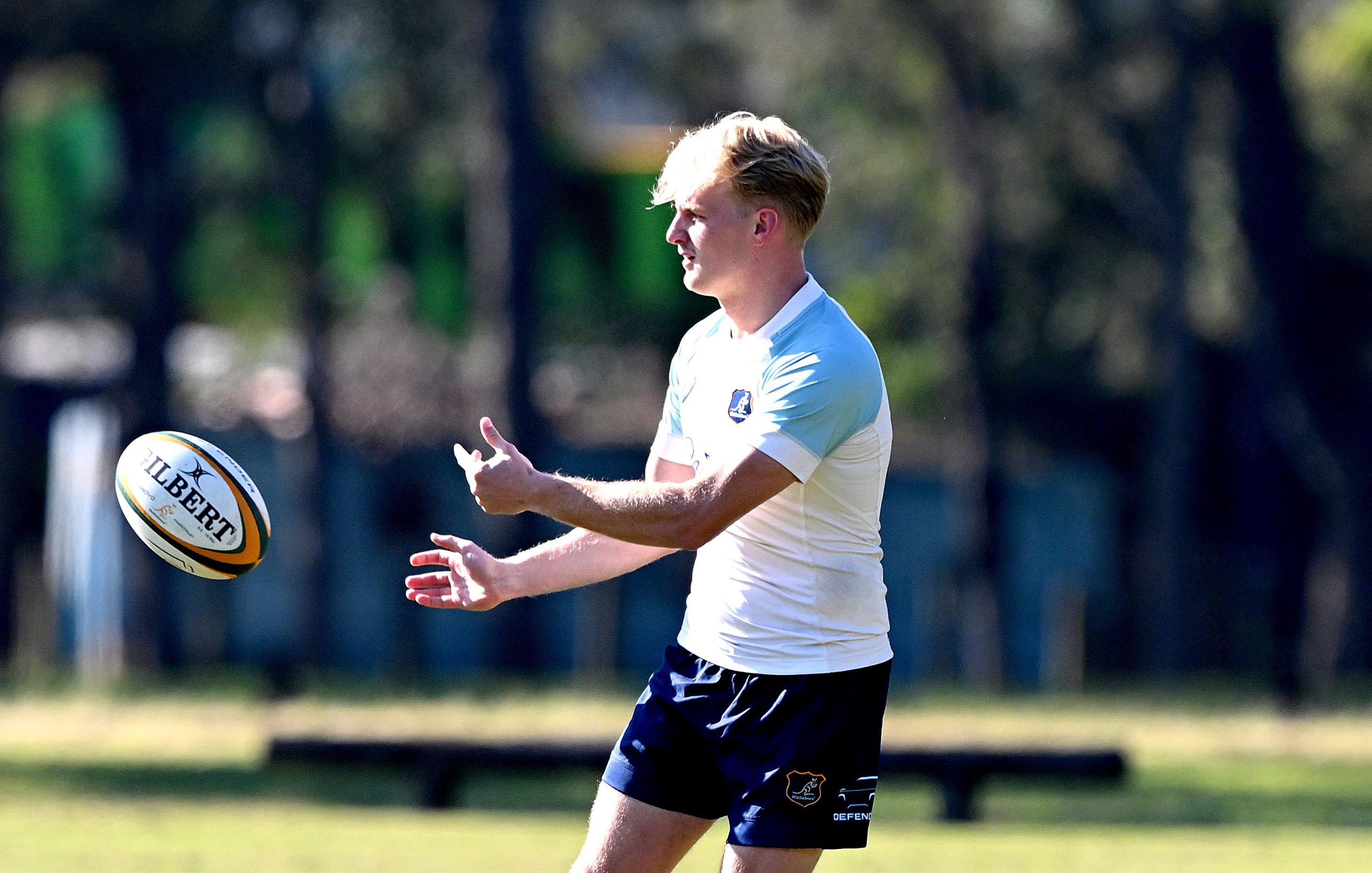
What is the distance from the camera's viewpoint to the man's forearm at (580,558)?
5.40 m

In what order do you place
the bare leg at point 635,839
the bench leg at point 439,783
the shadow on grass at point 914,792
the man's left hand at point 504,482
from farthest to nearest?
the shadow on grass at point 914,792 < the bench leg at point 439,783 < the bare leg at point 635,839 < the man's left hand at point 504,482

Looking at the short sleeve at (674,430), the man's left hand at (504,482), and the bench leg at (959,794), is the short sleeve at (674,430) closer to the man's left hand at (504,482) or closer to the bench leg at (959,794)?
the man's left hand at (504,482)

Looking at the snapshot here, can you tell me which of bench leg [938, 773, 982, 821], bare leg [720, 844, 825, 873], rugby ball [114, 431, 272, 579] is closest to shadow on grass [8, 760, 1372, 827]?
bench leg [938, 773, 982, 821]

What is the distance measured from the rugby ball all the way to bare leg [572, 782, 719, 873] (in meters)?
1.53

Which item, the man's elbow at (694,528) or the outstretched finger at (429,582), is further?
the outstretched finger at (429,582)

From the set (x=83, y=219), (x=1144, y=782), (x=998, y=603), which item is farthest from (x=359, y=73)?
(x=1144, y=782)

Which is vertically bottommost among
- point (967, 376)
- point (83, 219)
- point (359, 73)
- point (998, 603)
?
point (998, 603)

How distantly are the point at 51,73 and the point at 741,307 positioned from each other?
79.8 feet

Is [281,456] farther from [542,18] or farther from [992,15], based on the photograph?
[992,15]

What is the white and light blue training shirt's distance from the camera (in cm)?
497

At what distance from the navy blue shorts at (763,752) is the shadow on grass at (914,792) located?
8.32 meters

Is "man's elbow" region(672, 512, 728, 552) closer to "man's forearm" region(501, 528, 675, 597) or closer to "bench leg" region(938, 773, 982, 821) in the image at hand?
"man's forearm" region(501, 528, 675, 597)

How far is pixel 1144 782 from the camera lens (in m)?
15.9

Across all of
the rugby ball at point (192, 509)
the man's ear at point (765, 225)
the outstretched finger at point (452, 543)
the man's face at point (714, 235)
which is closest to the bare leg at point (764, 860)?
the outstretched finger at point (452, 543)
